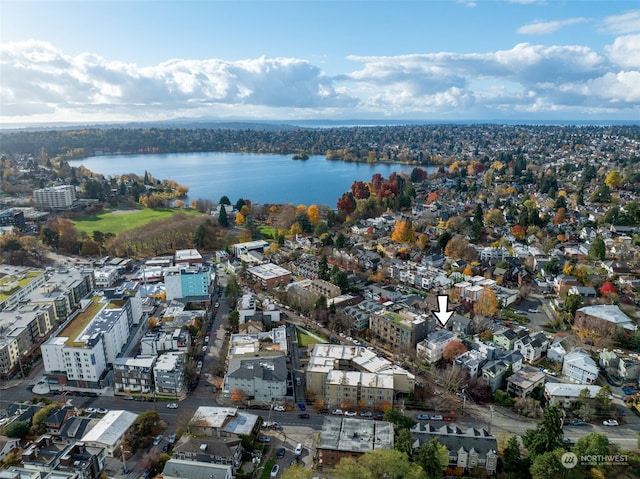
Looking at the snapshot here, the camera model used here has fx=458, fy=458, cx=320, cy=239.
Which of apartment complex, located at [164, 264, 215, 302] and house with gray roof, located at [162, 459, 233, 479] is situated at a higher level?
apartment complex, located at [164, 264, 215, 302]

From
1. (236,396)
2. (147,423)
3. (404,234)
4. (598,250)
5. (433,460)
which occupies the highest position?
(598,250)

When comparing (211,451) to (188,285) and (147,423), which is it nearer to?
(147,423)

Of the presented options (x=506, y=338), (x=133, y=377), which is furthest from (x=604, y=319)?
(x=133, y=377)

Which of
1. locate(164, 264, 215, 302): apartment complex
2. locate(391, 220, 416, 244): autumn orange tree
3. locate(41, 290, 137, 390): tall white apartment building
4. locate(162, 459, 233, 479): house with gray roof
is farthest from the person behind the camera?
locate(391, 220, 416, 244): autumn orange tree

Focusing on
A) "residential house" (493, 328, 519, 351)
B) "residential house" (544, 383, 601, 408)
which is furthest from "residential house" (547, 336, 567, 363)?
"residential house" (544, 383, 601, 408)

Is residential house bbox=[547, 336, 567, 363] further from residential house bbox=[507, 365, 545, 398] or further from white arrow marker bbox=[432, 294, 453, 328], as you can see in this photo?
white arrow marker bbox=[432, 294, 453, 328]

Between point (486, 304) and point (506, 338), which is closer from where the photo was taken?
point (506, 338)

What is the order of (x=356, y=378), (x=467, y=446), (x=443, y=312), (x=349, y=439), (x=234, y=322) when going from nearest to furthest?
(x=467, y=446)
(x=349, y=439)
(x=356, y=378)
(x=234, y=322)
(x=443, y=312)
